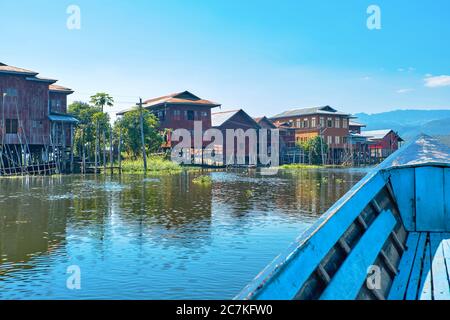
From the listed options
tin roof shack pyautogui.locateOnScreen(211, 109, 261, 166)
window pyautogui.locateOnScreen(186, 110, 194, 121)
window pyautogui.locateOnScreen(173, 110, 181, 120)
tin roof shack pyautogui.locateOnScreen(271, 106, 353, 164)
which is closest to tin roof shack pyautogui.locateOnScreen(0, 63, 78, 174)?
window pyautogui.locateOnScreen(173, 110, 181, 120)

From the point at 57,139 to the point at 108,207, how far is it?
22389mm

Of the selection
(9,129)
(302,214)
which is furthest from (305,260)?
(9,129)

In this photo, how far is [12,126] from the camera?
34531mm

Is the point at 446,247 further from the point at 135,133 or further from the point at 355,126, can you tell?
the point at 355,126

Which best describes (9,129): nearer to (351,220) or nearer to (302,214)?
(302,214)

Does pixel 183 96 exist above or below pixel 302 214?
above

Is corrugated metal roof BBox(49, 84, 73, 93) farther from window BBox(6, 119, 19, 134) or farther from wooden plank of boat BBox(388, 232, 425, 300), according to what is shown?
wooden plank of boat BBox(388, 232, 425, 300)

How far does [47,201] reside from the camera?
1930cm

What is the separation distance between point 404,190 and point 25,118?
32.5m

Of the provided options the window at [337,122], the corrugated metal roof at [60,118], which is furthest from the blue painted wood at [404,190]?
the window at [337,122]

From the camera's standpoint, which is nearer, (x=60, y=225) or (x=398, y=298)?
(x=398, y=298)

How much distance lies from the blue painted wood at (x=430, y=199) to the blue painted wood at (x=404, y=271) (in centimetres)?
45

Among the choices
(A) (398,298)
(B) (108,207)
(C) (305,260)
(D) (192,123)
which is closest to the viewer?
(C) (305,260)

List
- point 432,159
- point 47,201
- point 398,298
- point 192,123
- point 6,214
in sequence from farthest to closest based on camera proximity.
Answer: point 192,123, point 47,201, point 6,214, point 432,159, point 398,298
